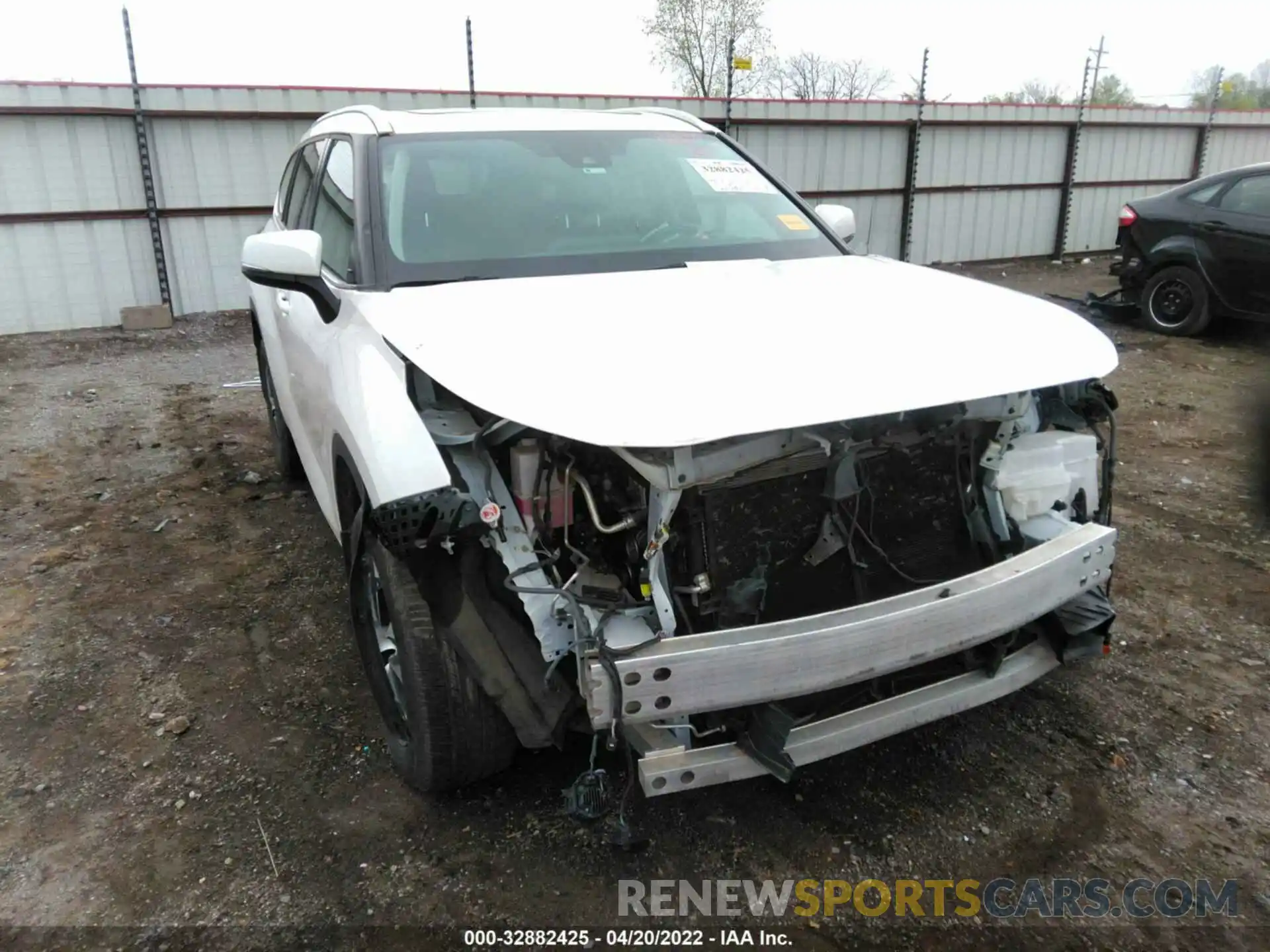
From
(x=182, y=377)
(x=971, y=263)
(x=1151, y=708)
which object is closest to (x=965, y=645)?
(x=1151, y=708)

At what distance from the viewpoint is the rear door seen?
7801 mm

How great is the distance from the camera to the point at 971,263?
14125 mm

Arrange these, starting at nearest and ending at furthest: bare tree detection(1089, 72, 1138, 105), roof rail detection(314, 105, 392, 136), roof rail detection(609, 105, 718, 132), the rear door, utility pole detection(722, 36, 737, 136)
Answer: roof rail detection(314, 105, 392, 136), roof rail detection(609, 105, 718, 132), the rear door, utility pole detection(722, 36, 737, 136), bare tree detection(1089, 72, 1138, 105)

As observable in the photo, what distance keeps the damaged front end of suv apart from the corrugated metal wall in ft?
24.4

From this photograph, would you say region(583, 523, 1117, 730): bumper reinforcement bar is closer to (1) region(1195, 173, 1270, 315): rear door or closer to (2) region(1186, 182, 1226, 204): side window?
(1) region(1195, 173, 1270, 315): rear door

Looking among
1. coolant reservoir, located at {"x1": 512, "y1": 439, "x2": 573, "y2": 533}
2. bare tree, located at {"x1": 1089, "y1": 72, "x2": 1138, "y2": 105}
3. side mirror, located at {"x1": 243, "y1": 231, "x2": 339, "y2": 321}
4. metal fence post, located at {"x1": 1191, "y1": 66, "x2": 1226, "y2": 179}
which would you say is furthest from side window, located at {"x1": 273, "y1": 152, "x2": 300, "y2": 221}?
bare tree, located at {"x1": 1089, "y1": 72, "x2": 1138, "y2": 105}

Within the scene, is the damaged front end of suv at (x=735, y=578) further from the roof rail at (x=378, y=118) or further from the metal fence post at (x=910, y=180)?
the metal fence post at (x=910, y=180)

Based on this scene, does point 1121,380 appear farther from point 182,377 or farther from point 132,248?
point 132,248

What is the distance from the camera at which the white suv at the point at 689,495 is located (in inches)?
80.5

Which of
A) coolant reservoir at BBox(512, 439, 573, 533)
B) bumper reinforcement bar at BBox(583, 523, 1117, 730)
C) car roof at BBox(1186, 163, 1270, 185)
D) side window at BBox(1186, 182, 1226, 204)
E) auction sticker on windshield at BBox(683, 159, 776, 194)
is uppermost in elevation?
auction sticker on windshield at BBox(683, 159, 776, 194)

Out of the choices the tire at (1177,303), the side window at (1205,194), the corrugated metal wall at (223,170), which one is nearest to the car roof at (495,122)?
the corrugated metal wall at (223,170)

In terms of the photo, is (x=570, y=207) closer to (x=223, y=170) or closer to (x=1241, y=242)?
(x=1241, y=242)

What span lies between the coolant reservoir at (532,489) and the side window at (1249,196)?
809 centimetres

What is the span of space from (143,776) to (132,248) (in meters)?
8.93
